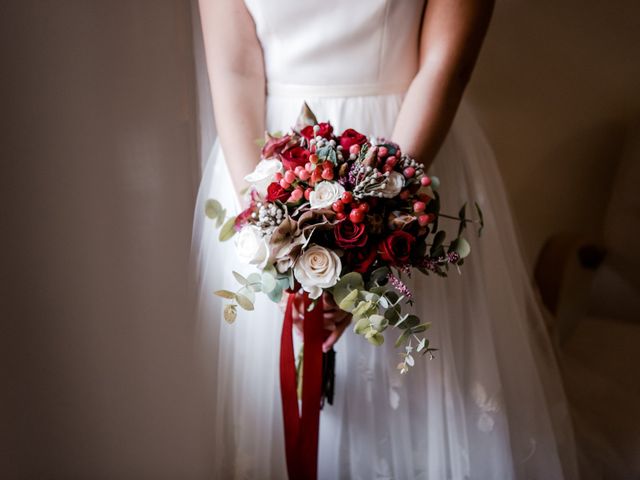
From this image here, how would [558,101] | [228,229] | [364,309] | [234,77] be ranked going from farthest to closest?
[558,101], [234,77], [228,229], [364,309]

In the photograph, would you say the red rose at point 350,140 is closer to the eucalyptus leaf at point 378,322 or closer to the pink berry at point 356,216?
the pink berry at point 356,216

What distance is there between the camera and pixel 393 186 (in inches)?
25.2

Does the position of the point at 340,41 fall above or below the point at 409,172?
above

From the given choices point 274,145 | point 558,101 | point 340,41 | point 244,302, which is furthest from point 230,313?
point 558,101

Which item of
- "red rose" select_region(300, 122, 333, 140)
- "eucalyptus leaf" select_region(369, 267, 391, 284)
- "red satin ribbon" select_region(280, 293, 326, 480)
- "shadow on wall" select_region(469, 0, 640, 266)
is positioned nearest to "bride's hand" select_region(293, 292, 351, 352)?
"red satin ribbon" select_region(280, 293, 326, 480)

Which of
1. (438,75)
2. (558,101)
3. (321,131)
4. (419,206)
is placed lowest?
(419,206)

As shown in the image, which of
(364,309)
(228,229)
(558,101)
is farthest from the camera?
(558,101)

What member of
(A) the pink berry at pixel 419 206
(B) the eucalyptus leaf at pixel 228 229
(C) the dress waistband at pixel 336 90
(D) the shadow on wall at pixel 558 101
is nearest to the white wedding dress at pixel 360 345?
(C) the dress waistband at pixel 336 90

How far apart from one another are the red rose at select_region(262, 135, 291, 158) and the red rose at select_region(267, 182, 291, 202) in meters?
0.06

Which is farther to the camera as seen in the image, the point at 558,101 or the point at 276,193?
the point at 558,101

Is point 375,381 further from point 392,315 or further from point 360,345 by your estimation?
point 392,315

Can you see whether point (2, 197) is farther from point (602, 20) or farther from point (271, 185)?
point (602, 20)

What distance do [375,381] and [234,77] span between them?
0.56m

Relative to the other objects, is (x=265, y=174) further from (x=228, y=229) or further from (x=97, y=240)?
(x=97, y=240)
